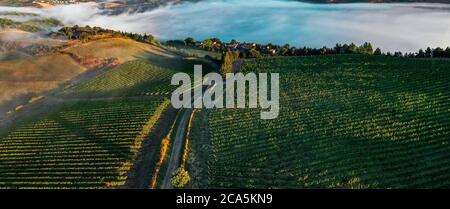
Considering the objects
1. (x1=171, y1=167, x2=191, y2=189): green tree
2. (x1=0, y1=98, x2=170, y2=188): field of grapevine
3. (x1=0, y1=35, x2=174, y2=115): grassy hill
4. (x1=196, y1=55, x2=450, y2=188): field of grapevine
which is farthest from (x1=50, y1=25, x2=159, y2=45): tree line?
(x1=171, y1=167, x2=191, y2=189): green tree

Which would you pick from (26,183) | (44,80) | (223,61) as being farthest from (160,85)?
(26,183)

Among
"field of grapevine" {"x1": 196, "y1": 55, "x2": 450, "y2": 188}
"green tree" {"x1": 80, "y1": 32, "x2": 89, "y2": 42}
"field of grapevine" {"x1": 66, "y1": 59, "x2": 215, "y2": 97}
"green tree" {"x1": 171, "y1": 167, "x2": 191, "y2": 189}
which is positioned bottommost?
"green tree" {"x1": 171, "y1": 167, "x2": 191, "y2": 189}

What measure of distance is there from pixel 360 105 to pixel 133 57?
207 ft

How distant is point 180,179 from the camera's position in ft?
161

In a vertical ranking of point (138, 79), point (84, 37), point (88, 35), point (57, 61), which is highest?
point (88, 35)

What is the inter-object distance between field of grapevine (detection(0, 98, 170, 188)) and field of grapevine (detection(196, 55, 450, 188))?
32.4 ft

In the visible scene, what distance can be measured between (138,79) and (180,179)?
4714 centimetres

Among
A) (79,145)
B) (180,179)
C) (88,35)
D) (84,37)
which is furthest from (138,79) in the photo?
(88,35)

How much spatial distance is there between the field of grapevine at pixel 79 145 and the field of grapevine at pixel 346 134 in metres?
9.88

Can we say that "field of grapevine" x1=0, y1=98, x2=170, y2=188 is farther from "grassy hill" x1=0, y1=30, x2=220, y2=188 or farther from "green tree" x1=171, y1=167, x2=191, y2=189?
"green tree" x1=171, y1=167, x2=191, y2=189

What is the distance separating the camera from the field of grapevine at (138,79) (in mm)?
85062

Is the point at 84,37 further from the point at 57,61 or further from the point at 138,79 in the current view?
the point at 138,79

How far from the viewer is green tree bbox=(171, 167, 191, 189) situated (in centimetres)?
4891

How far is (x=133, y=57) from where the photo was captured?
111m
